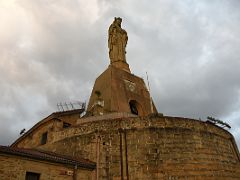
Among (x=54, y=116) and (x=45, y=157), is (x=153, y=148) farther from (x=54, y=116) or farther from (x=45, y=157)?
(x=54, y=116)

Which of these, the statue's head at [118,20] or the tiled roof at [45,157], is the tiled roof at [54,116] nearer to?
the tiled roof at [45,157]

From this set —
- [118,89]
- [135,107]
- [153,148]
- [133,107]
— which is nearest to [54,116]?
[118,89]

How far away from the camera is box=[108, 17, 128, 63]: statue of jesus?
2532cm

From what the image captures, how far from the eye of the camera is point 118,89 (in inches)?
842

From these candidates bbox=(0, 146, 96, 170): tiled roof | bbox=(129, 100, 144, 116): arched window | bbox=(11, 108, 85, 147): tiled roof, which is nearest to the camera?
bbox=(0, 146, 96, 170): tiled roof

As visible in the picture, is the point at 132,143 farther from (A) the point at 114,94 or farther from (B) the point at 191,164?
(A) the point at 114,94

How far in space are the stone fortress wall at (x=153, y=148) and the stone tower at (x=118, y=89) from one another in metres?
3.47

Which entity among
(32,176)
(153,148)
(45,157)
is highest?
(153,148)

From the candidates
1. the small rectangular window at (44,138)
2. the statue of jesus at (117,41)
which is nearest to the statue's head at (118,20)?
the statue of jesus at (117,41)

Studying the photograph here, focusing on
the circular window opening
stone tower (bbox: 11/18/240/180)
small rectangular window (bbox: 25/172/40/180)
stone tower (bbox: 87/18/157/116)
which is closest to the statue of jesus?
stone tower (bbox: 87/18/157/116)

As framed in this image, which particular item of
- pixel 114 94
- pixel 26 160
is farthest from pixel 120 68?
pixel 26 160

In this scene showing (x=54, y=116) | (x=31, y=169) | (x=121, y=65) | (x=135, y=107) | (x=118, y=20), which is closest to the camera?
(x=31, y=169)

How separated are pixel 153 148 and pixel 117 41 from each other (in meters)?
13.8

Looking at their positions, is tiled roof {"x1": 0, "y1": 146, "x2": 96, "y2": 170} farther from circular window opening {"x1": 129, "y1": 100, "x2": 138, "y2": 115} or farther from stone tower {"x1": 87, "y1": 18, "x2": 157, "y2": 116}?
circular window opening {"x1": 129, "y1": 100, "x2": 138, "y2": 115}
